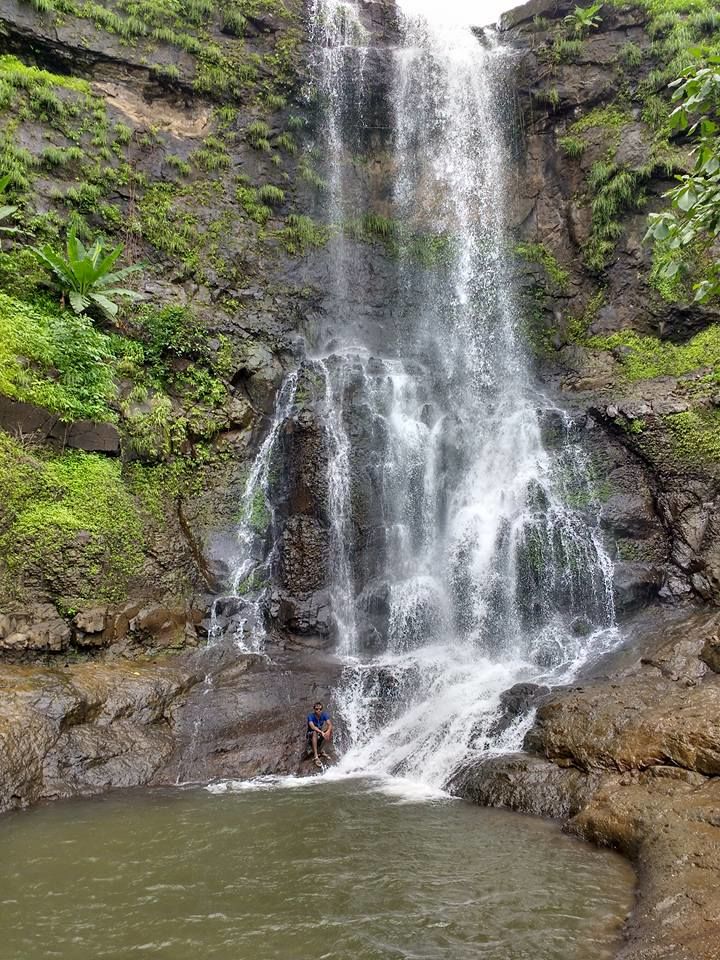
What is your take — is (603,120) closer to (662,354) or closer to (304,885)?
(662,354)

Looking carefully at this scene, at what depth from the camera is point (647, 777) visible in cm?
700

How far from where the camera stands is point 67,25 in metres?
16.7

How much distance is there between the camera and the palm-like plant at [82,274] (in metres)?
13.1

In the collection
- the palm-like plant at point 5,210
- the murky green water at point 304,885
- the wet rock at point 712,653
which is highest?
the palm-like plant at point 5,210

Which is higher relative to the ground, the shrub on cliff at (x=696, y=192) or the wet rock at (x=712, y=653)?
the shrub on cliff at (x=696, y=192)

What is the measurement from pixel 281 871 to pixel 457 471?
9.62 meters

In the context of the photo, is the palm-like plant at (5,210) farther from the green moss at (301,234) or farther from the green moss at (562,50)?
the green moss at (562,50)

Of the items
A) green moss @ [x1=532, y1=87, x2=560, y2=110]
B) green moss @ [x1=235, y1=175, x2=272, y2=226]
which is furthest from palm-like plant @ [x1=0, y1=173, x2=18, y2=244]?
green moss @ [x1=532, y1=87, x2=560, y2=110]

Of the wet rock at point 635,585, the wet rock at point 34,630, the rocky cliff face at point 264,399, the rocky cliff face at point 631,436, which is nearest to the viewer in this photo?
the rocky cliff face at point 631,436

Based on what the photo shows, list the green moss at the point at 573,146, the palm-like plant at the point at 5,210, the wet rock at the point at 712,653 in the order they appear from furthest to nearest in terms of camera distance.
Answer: the green moss at the point at 573,146 < the palm-like plant at the point at 5,210 < the wet rock at the point at 712,653

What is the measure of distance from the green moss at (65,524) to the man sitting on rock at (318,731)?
418 centimetres

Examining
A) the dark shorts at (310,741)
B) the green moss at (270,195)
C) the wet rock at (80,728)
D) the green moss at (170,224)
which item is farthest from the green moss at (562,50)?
the wet rock at (80,728)

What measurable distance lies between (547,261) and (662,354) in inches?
195

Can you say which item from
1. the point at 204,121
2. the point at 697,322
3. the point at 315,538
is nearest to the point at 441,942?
the point at 315,538
